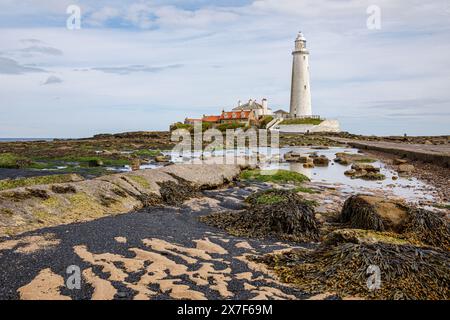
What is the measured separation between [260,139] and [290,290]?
6018cm

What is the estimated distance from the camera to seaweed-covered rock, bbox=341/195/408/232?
8547mm

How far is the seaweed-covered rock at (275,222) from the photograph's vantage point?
8.85 m

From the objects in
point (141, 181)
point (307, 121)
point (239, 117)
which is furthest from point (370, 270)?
point (239, 117)

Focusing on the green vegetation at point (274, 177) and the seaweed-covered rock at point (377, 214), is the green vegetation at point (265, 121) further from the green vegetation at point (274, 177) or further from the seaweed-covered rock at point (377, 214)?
the seaweed-covered rock at point (377, 214)

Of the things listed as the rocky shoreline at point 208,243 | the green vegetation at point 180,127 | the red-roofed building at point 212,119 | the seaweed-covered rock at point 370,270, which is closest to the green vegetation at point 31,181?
the rocky shoreline at point 208,243

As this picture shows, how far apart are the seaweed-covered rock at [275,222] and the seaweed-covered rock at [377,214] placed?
39.4 inches

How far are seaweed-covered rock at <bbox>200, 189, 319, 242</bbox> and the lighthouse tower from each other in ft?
235

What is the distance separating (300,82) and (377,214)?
72.2 meters

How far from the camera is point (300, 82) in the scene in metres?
77.9

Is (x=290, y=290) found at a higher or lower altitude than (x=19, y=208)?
lower

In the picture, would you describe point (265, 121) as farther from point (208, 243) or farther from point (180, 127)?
point (208, 243)
